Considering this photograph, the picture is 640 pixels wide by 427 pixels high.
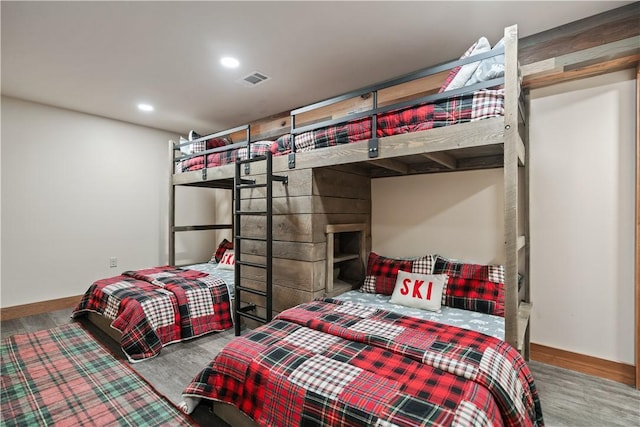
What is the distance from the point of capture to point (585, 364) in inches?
91.3

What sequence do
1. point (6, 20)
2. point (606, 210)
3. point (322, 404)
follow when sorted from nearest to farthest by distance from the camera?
point (322, 404) → point (6, 20) → point (606, 210)

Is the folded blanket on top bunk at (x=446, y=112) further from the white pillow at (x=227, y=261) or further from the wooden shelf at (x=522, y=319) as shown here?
the white pillow at (x=227, y=261)

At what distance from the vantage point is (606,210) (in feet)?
7.40

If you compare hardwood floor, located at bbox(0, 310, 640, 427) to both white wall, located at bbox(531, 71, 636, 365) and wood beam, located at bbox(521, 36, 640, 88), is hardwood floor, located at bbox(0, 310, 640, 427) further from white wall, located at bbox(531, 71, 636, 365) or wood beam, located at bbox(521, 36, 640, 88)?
wood beam, located at bbox(521, 36, 640, 88)

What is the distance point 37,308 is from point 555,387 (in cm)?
516

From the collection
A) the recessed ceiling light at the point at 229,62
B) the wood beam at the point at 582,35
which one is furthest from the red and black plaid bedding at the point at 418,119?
the wood beam at the point at 582,35

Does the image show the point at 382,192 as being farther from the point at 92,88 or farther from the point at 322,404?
the point at 92,88

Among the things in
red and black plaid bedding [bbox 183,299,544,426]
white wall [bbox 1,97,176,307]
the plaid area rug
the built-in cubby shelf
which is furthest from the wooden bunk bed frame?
white wall [bbox 1,97,176,307]

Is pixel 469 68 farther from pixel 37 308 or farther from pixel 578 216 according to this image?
pixel 37 308

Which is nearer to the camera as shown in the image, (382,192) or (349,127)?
(349,127)

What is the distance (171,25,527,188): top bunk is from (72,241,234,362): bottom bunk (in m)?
1.22

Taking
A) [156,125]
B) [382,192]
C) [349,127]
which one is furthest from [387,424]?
[156,125]

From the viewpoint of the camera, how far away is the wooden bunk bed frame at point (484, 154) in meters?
1.71

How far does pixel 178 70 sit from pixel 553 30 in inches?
119
